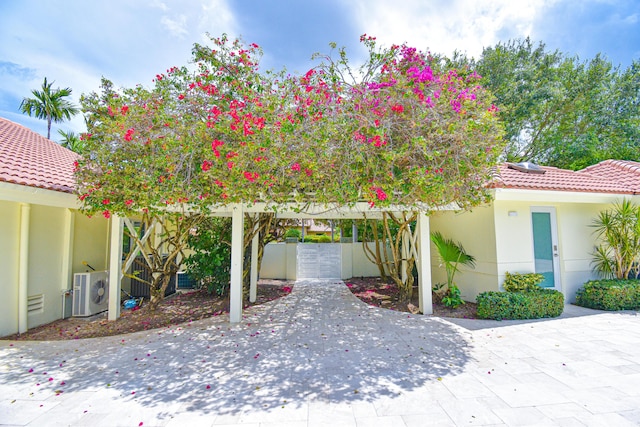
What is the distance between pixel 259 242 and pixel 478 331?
791 centimetres

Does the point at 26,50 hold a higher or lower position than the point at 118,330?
higher

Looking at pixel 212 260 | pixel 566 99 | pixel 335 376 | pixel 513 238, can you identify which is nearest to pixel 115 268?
pixel 212 260

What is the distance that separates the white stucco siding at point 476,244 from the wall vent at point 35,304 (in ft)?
38.8

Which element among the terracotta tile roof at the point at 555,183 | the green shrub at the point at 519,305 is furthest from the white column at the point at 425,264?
the terracotta tile roof at the point at 555,183

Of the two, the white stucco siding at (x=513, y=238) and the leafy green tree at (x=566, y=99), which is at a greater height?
the leafy green tree at (x=566, y=99)

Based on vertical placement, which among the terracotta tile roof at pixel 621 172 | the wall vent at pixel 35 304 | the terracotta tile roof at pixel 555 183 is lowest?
the wall vent at pixel 35 304

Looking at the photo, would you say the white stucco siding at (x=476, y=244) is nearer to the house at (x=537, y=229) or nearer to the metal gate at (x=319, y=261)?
the house at (x=537, y=229)

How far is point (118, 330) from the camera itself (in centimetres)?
723

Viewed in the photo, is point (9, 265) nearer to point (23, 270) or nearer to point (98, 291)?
point (23, 270)

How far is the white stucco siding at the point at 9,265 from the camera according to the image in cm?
662

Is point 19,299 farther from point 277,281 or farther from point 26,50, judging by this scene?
point 277,281

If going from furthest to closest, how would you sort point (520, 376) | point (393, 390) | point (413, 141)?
point (413, 141)
point (520, 376)
point (393, 390)

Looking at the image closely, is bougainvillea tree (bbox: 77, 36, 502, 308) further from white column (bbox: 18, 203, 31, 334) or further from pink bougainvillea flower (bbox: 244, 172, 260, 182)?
white column (bbox: 18, 203, 31, 334)

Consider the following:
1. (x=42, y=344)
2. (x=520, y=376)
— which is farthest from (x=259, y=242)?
(x=520, y=376)
